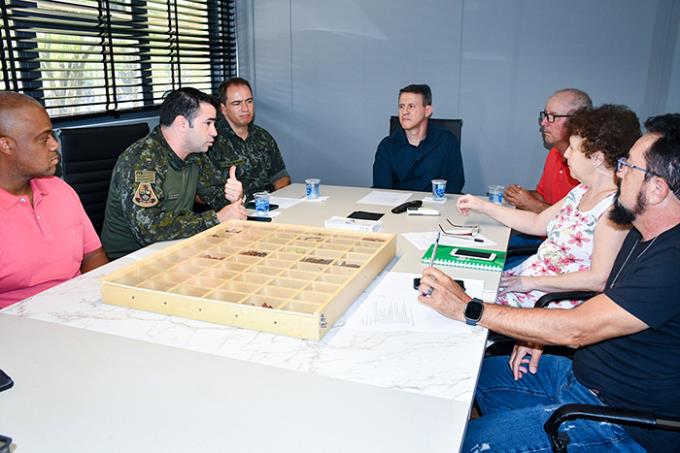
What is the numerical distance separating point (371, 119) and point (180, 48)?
5.55 ft

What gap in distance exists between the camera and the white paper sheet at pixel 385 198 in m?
2.95

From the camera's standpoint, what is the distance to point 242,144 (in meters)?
3.65

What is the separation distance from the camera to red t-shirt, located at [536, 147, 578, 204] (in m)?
3.14

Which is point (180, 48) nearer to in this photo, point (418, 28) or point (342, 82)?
point (342, 82)

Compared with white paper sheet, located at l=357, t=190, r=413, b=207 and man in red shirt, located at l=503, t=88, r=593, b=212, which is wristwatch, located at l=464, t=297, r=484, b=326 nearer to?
white paper sheet, located at l=357, t=190, r=413, b=207

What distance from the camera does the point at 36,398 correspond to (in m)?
1.14

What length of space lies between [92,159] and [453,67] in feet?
9.51

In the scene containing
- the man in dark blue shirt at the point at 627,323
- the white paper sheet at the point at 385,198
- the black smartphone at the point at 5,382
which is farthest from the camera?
the white paper sheet at the point at 385,198

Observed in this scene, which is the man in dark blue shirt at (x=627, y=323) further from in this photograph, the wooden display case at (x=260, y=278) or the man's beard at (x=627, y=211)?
the wooden display case at (x=260, y=278)

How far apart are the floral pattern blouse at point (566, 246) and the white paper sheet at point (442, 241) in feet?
0.71

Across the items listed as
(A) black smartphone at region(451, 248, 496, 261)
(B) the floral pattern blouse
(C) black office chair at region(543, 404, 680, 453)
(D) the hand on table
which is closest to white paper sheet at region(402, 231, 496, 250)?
(A) black smartphone at region(451, 248, 496, 261)

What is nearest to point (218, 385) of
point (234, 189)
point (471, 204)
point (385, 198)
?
point (234, 189)

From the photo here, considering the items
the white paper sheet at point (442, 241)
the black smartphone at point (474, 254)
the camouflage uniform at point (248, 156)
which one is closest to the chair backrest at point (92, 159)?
the camouflage uniform at point (248, 156)

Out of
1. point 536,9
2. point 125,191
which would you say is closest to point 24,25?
point 125,191
